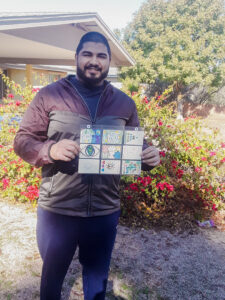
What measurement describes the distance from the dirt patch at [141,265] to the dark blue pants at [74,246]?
909 millimetres

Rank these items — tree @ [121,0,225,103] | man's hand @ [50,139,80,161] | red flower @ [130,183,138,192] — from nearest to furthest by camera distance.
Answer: man's hand @ [50,139,80,161], red flower @ [130,183,138,192], tree @ [121,0,225,103]

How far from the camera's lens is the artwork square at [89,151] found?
1605 mm

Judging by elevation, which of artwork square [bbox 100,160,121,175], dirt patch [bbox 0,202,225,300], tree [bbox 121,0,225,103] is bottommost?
dirt patch [bbox 0,202,225,300]

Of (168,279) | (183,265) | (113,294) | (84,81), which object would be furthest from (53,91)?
(183,265)

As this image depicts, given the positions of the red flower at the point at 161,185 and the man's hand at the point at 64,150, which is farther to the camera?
the red flower at the point at 161,185

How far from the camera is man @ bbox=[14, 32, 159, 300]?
1.67 metres

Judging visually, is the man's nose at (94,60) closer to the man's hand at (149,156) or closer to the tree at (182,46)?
the man's hand at (149,156)

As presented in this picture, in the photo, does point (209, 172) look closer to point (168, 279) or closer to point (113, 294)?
point (168, 279)

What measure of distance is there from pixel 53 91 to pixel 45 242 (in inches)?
38.5

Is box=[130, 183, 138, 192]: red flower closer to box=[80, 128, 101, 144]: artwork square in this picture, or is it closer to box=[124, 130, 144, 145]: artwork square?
box=[124, 130, 144, 145]: artwork square

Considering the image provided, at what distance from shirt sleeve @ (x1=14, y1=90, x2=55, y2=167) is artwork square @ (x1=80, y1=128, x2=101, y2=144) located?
7.4 inches

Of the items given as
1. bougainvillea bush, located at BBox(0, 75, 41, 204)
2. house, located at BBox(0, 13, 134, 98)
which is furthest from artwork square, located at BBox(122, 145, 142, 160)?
house, located at BBox(0, 13, 134, 98)

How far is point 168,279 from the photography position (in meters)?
3.06

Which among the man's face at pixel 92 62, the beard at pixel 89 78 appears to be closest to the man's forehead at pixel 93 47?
the man's face at pixel 92 62
